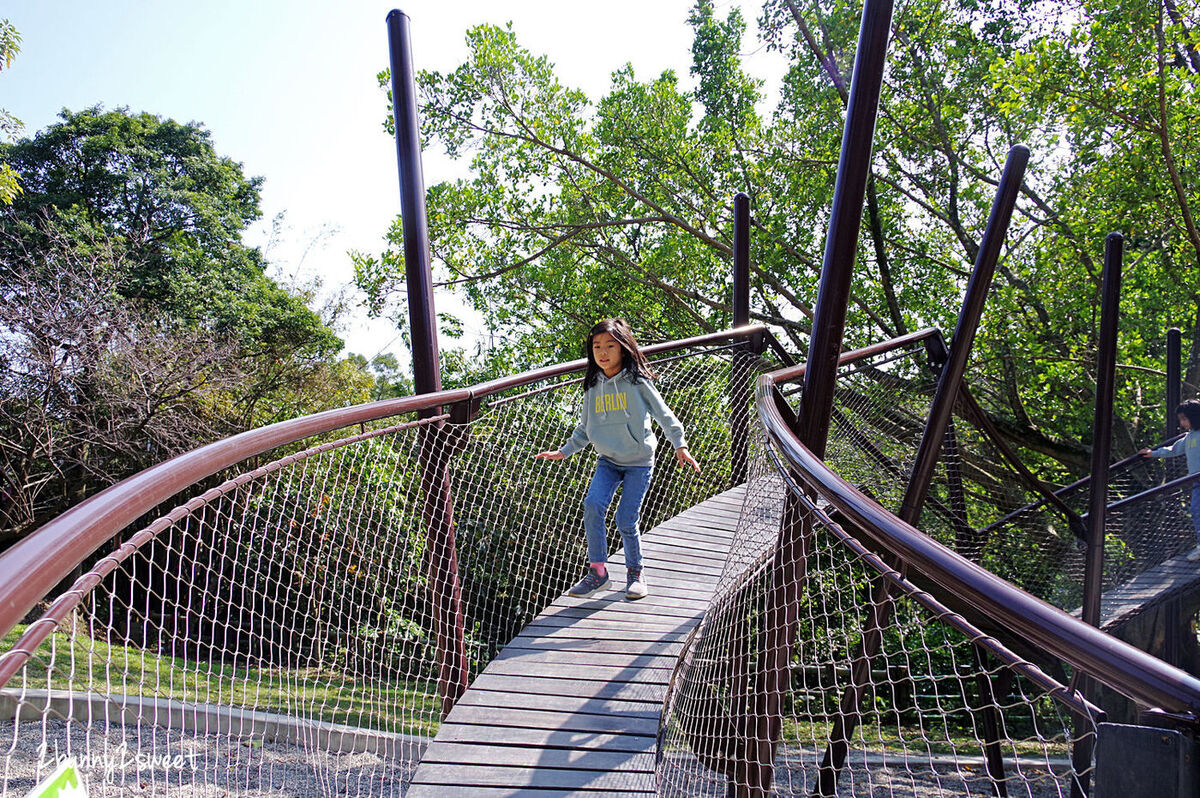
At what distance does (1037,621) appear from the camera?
0.94 meters

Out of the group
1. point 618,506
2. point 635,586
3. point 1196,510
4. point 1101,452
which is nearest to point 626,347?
point 618,506

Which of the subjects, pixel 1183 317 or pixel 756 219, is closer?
pixel 1183 317

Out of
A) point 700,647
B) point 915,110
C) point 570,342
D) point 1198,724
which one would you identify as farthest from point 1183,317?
point 1198,724

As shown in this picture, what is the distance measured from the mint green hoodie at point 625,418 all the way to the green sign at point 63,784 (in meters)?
2.58

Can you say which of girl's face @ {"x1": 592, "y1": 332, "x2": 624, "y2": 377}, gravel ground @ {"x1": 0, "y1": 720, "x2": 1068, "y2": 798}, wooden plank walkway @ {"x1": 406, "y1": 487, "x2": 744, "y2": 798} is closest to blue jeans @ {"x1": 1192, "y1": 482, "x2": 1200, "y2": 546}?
gravel ground @ {"x1": 0, "y1": 720, "x2": 1068, "y2": 798}

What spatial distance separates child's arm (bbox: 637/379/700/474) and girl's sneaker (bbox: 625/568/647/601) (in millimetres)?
479

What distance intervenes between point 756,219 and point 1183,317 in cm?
463

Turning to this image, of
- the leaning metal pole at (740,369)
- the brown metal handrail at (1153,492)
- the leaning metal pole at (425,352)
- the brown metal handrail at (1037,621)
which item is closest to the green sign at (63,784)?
the brown metal handrail at (1037,621)

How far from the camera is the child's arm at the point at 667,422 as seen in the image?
10.7ft

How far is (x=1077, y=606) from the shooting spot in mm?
5246

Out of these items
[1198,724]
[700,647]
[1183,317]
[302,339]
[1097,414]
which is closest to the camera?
[1198,724]

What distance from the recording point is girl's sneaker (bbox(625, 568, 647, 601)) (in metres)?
3.28

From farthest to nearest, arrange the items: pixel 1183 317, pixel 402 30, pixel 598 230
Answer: pixel 598 230 < pixel 1183 317 < pixel 402 30

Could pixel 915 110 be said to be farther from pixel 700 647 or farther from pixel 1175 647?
pixel 700 647
